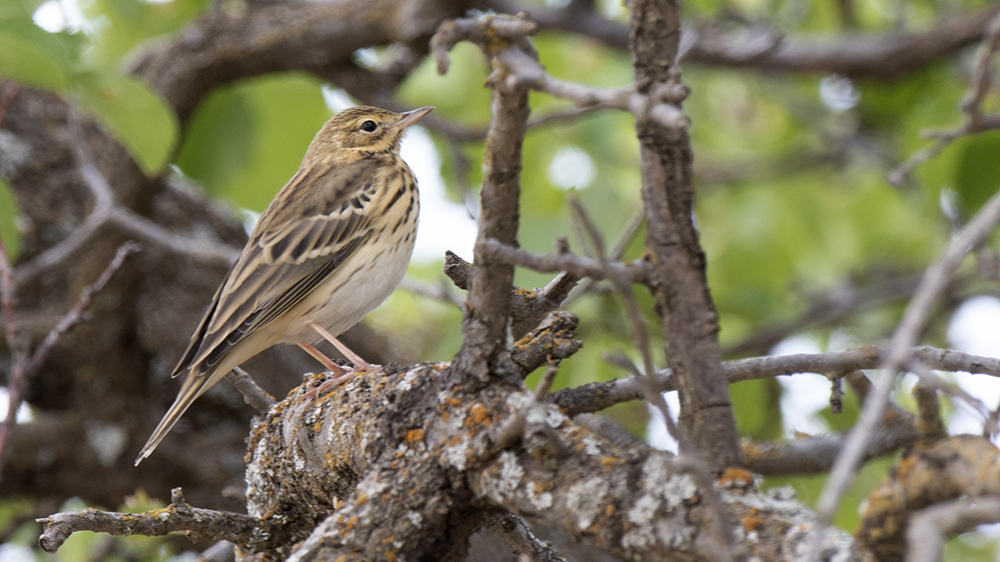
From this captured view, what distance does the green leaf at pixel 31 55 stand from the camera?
4.00 m

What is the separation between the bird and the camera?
4359mm

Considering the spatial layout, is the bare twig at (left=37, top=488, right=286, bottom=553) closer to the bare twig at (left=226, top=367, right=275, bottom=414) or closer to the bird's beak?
the bare twig at (left=226, top=367, right=275, bottom=414)

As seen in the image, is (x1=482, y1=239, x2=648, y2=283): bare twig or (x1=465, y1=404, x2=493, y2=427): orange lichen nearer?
(x1=482, y1=239, x2=648, y2=283): bare twig

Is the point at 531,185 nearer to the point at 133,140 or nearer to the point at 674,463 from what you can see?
the point at 133,140

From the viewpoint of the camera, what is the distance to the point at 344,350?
4.48 meters

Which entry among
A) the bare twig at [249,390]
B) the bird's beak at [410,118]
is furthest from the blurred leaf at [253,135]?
the bare twig at [249,390]

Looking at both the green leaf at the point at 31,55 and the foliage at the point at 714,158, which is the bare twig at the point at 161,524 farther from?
the green leaf at the point at 31,55

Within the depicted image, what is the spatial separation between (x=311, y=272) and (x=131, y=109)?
1.17 meters

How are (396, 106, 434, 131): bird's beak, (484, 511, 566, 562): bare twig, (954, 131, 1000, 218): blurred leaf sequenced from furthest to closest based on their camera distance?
(954, 131, 1000, 218): blurred leaf < (396, 106, 434, 131): bird's beak < (484, 511, 566, 562): bare twig

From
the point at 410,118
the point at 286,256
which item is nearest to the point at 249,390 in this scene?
the point at 286,256

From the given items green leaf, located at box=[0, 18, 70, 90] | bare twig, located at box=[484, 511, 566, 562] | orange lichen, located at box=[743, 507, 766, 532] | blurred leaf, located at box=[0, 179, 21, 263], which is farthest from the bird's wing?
orange lichen, located at box=[743, 507, 766, 532]

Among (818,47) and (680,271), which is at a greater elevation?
(818,47)

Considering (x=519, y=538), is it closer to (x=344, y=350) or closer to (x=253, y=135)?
(x=344, y=350)

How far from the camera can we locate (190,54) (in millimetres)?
6527
